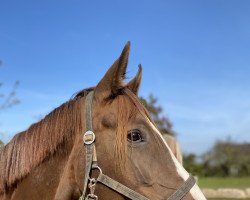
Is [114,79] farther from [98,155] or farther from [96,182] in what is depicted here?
[96,182]

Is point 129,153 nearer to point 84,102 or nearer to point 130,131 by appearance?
point 130,131

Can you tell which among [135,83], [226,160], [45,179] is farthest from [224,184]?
[45,179]

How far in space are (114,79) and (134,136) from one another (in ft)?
1.55

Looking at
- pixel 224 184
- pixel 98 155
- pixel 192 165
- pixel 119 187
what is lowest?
pixel 119 187

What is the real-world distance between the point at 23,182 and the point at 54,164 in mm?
304

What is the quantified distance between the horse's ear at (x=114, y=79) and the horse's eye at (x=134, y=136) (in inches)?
13.6

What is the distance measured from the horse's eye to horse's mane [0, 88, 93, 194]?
400 millimetres

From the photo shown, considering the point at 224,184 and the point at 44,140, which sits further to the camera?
the point at 224,184

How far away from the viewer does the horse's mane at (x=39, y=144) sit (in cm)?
323

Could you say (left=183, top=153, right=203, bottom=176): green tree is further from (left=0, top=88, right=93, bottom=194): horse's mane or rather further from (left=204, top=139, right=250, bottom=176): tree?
(left=0, top=88, right=93, bottom=194): horse's mane

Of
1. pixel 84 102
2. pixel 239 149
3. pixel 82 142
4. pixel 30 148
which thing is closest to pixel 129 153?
pixel 82 142

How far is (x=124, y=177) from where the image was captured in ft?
9.84

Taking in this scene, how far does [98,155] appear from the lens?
306cm

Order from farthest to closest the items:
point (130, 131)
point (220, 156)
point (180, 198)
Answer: point (220, 156), point (130, 131), point (180, 198)
